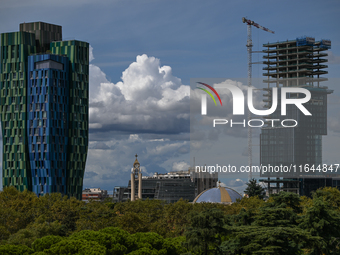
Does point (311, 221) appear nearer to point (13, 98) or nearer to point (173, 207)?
point (173, 207)

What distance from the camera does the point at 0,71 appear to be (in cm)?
19800

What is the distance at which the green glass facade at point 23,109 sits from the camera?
191250mm

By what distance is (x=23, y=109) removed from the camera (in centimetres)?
19375

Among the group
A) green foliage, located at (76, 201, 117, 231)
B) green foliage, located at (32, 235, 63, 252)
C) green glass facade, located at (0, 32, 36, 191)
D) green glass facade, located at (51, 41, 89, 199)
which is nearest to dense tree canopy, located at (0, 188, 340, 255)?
green foliage, located at (32, 235, 63, 252)

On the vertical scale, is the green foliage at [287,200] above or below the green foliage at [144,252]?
above

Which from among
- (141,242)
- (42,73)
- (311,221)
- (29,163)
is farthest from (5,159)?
(311,221)

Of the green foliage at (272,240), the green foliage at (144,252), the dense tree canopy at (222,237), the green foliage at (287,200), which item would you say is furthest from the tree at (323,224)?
the green foliage at (144,252)

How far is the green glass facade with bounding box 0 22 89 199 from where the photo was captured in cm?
19125

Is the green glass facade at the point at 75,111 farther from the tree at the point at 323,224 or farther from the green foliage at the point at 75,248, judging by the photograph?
the tree at the point at 323,224

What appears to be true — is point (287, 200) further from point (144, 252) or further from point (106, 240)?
point (106, 240)

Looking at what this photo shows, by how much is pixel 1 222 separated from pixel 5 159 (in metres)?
109

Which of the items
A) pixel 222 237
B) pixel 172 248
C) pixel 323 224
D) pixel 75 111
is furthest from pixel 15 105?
pixel 323 224

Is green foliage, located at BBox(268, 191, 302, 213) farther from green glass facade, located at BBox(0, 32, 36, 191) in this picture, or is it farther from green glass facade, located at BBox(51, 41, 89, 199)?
green glass facade, located at BBox(0, 32, 36, 191)

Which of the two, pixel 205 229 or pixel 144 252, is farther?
pixel 144 252
